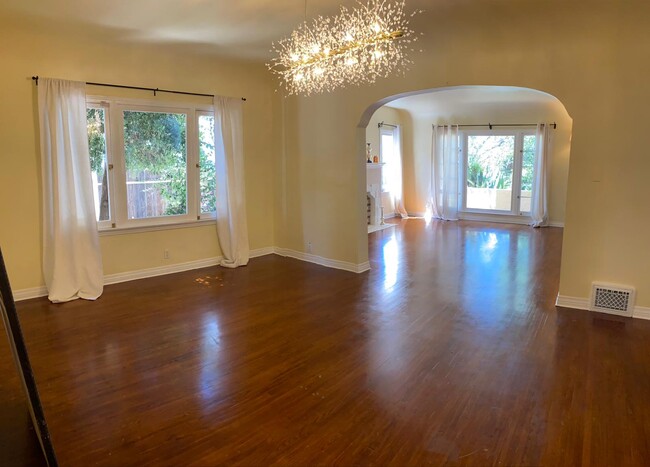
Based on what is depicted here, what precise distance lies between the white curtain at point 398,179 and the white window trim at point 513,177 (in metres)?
1.41

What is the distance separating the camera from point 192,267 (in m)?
5.93

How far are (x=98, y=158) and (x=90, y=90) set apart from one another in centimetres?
75

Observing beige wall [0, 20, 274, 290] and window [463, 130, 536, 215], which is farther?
window [463, 130, 536, 215]

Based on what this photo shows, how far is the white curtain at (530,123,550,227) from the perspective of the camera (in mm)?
9031

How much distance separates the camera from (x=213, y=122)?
19.3 ft

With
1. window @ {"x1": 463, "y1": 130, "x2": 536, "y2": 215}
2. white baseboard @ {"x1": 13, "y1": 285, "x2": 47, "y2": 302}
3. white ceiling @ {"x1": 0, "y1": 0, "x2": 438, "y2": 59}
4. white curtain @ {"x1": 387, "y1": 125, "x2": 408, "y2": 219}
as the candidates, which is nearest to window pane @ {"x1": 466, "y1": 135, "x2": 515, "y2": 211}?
window @ {"x1": 463, "y1": 130, "x2": 536, "y2": 215}

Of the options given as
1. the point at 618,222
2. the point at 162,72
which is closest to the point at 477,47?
the point at 618,222

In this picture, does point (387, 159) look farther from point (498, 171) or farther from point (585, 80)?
point (585, 80)

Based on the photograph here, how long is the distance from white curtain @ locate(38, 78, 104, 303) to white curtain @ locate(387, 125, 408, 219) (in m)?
7.43

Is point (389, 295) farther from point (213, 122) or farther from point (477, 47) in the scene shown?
point (213, 122)

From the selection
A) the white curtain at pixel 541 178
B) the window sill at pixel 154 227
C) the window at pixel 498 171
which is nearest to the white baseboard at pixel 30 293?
the window sill at pixel 154 227

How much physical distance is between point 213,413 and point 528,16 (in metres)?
4.08

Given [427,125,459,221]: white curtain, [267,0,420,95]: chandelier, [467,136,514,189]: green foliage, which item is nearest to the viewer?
[267,0,420,95]: chandelier

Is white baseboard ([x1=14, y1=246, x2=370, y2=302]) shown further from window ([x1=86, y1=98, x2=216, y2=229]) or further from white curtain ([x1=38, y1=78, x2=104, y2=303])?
window ([x1=86, y1=98, x2=216, y2=229])
